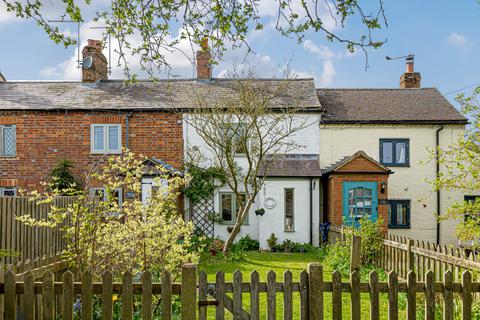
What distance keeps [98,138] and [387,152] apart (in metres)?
12.1

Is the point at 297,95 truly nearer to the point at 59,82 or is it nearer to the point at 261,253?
the point at 261,253

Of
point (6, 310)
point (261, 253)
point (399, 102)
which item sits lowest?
point (261, 253)

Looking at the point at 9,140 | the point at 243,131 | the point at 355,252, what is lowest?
the point at 355,252

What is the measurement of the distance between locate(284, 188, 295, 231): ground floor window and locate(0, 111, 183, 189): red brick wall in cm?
461

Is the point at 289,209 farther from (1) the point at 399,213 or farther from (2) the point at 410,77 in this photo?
(2) the point at 410,77

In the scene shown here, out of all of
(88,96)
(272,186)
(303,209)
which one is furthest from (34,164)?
(303,209)

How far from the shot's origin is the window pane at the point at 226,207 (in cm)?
1922

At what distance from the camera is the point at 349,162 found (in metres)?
17.6

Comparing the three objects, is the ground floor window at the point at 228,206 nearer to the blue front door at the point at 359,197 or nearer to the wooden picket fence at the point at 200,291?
the blue front door at the point at 359,197

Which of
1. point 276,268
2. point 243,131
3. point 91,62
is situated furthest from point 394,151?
point 91,62

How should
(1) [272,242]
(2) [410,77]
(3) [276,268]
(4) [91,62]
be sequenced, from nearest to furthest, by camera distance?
(3) [276,268]
(1) [272,242]
(4) [91,62]
(2) [410,77]

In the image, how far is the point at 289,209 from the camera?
59.5ft

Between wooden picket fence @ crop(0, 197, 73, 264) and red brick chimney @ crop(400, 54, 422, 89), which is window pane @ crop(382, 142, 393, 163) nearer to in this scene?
red brick chimney @ crop(400, 54, 422, 89)

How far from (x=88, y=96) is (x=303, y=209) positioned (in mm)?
10358
